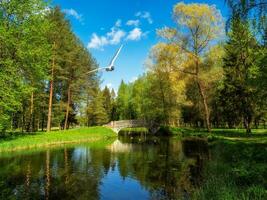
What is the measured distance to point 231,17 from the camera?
1465cm

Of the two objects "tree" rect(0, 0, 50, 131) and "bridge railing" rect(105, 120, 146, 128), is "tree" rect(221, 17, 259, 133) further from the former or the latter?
"tree" rect(0, 0, 50, 131)

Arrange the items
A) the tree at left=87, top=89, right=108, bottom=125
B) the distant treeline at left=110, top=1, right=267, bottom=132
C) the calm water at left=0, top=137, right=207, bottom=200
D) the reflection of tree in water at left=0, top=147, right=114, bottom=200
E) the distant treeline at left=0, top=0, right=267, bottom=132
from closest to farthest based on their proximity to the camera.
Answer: the reflection of tree in water at left=0, top=147, right=114, bottom=200
the calm water at left=0, top=137, right=207, bottom=200
the distant treeline at left=0, top=0, right=267, bottom=132
the distant treeline at left=110, top=1, right=267, bottom=132
the tree at left=87, top=89, right=108, bottom=125

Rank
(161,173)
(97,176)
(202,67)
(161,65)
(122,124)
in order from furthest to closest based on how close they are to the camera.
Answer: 1. (122,124)
2. (161,65)
3. (202,67)
4. (161,173)
5. (97,176)

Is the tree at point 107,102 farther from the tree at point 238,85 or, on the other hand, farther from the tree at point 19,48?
the tree at point 19,48

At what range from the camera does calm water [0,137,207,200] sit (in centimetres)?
1502

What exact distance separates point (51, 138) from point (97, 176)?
1977 centimetres

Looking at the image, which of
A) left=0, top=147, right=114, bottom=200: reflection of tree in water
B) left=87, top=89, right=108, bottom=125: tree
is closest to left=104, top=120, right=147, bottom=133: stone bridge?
left=87, top=89, right=108, bottom=125: tree

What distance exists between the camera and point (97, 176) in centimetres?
1948

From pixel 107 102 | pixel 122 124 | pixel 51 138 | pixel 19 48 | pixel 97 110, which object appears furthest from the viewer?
pixel 107 102

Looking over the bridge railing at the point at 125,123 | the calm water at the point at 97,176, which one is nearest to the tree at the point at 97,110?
the bridge railing at the point at 125,123

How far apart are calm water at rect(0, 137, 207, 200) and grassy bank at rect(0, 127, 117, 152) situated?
11.4 ft

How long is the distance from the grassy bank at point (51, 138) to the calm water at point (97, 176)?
346 centimetres

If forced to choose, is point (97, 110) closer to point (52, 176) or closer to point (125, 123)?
point (125, 123)

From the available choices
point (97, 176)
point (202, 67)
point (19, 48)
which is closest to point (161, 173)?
point (97, 176)
